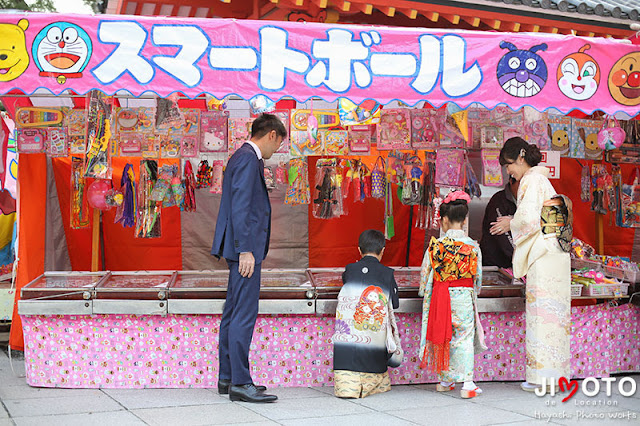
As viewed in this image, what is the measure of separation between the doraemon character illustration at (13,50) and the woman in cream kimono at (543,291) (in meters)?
3.66

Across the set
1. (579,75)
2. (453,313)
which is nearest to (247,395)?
(453,313)

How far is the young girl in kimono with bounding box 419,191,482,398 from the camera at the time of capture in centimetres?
500

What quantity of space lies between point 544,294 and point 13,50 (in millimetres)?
4076

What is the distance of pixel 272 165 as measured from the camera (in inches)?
264

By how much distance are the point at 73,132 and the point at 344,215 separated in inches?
111

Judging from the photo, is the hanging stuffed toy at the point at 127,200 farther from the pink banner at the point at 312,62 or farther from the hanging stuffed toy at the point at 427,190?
the hanging stuffed toy at the point at 427,190

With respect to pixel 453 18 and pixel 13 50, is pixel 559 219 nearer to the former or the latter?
pixel 453 18

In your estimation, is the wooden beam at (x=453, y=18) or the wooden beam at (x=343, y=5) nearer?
the wooden beam at (x=343, y=5)

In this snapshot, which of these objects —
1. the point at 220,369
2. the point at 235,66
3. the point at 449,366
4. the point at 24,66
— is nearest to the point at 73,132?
the point at 24,66

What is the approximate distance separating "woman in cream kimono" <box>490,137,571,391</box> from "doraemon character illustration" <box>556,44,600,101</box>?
0.73m

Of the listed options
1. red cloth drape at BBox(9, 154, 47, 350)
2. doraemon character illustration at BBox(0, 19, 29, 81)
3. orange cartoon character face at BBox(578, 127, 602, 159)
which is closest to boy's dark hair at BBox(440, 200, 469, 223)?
orange cartoon character face at BBox(578, 127, 602, 159)

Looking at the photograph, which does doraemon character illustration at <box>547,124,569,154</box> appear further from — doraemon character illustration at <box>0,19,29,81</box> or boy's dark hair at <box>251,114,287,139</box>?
doraemon character illustration at <box>0,19,29,81</box>

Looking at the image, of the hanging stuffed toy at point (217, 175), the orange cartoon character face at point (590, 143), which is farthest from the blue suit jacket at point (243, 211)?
the orange cartoon character face at point (590, 143)

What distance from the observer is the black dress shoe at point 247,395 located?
4.75 metres
